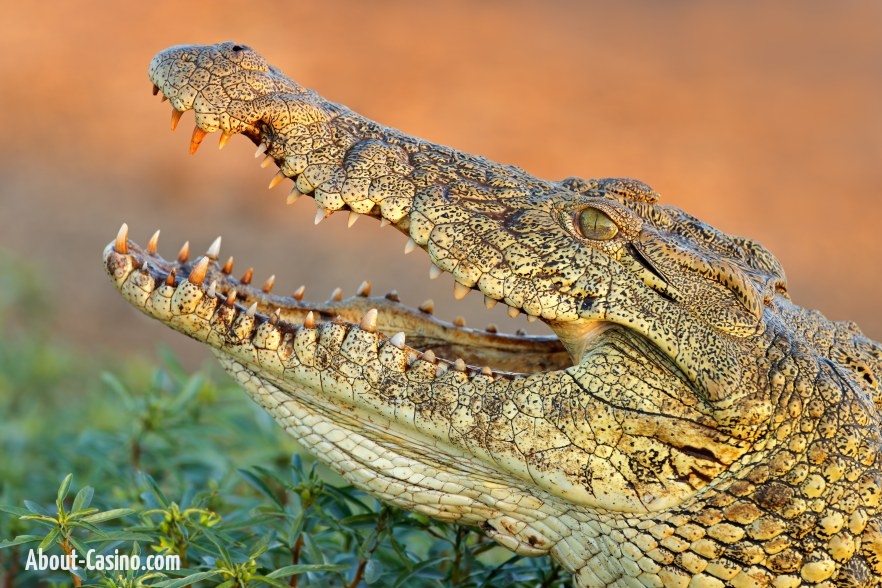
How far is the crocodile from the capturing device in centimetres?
253

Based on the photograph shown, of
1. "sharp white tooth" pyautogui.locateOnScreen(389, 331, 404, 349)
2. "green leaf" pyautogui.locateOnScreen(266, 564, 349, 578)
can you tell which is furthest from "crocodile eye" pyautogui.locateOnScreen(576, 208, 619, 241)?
"green leaf" pyautogui.locateOnScreen(266, 564, 349, 578)

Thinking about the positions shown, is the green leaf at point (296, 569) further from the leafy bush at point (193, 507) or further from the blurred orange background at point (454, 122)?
the blurred orange background at point (454, 122)

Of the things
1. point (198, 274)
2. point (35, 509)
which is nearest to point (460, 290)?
point (198, 274)

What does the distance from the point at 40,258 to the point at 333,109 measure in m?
6.45

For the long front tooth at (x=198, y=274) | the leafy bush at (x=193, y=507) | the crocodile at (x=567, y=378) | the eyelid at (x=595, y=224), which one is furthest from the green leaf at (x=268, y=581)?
the eyelid at (x=595, y=224)

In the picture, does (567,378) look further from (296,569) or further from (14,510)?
(14,510)

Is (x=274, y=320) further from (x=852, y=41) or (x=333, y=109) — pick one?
(x=852, y=41)

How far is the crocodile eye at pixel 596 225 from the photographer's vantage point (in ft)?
8.96

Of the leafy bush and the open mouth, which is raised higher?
the open mouth

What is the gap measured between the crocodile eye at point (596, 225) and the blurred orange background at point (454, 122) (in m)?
5.37

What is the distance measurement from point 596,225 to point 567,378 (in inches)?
16.9

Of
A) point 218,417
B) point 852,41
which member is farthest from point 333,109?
point 852,41

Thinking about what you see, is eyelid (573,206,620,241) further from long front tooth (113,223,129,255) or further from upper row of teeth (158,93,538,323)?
long front tooth (113,223,129,255)

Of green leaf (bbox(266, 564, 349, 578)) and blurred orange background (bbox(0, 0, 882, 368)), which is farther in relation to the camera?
blurred orange background (bbox(0, 0, 882, 368))
